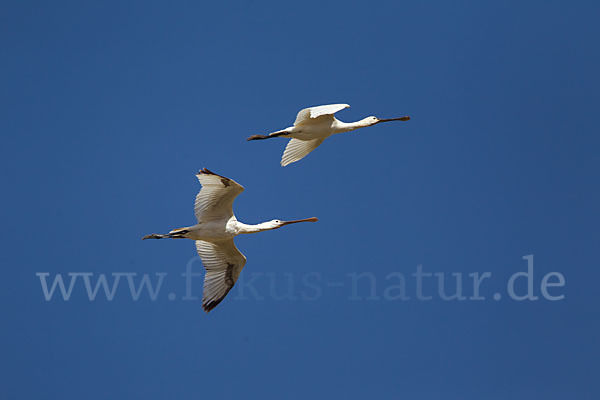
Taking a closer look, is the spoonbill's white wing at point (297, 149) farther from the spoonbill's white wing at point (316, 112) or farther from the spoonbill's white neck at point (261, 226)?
the spoonbill's white neck at point (261, 226)

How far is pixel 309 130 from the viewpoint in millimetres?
16219

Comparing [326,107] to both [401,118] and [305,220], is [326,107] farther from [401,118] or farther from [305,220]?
[401,118]

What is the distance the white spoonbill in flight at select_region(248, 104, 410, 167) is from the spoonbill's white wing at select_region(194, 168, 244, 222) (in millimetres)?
1713

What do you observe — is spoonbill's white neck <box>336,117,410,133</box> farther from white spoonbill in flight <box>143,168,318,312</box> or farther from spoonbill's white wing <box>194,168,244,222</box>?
spoonbill's white wing <box>194,168,244,222</box>

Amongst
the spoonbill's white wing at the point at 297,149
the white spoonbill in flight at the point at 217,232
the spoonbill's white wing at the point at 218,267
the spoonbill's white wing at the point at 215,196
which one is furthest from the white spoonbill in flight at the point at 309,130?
the spoonbill's white wing at the point at 218,267

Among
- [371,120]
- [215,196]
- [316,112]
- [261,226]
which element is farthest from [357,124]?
[215,196]

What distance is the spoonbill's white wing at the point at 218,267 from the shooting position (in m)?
15.7

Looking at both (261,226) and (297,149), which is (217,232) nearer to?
(261,226)

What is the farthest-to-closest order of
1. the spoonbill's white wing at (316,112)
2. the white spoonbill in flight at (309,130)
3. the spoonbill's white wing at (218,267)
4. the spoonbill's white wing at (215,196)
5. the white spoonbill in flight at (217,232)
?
the white spoonbill in flight at (309,130)
the spoonbill's white wing at (218,267)
the spoonbill's white wing at (316,112)
the white spoonbill in flight at (217,232)
the spoonbill's white wing at (215,196)

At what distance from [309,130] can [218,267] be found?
2.64m

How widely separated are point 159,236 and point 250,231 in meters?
1.38

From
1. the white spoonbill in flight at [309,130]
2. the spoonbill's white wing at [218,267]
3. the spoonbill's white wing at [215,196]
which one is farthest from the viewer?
the white spoonbill in flight at [309,130]

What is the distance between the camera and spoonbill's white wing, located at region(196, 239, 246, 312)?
15734mm

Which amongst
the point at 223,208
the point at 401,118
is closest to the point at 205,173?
the point at 223,208
